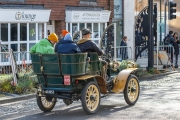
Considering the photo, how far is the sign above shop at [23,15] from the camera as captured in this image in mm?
19156

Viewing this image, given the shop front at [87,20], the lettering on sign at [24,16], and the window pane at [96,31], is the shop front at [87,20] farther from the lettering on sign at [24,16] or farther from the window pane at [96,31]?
the lettering on sign at [24,16]

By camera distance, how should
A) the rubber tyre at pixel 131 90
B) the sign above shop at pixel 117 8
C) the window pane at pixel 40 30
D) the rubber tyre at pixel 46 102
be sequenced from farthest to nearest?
the sign above shop at pixel 117 8, the window pane at pixel 40 30, the rubber tyre at pixel 131 90, the rubber tyre at pixel 46 102

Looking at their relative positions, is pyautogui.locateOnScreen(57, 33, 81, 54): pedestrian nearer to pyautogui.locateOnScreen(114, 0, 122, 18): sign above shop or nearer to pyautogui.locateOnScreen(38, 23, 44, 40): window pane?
pyautogui.locateOnScreen(38, 23, 44, 40): window pane

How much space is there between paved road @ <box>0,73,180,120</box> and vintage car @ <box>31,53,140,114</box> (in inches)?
12.3

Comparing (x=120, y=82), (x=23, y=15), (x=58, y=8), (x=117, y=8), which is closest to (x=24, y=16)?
(x=23, y=15)

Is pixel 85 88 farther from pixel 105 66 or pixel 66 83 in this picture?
pixel 105 66

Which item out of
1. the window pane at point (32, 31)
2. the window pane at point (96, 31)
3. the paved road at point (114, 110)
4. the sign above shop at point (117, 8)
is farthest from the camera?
the sign above shop at point (117, 8)

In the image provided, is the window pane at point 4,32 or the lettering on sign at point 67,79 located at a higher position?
the window pane at point 4,32

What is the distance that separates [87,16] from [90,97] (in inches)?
511

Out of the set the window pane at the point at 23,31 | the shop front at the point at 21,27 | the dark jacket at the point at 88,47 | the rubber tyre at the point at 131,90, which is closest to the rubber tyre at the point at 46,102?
the dark jacket at the point at 88,47

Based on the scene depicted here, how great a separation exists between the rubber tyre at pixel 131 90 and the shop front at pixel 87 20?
10.9 meters

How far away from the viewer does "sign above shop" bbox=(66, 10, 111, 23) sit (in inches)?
877

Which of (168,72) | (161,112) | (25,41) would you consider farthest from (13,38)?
(161,112)

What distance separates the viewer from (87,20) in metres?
23.0
